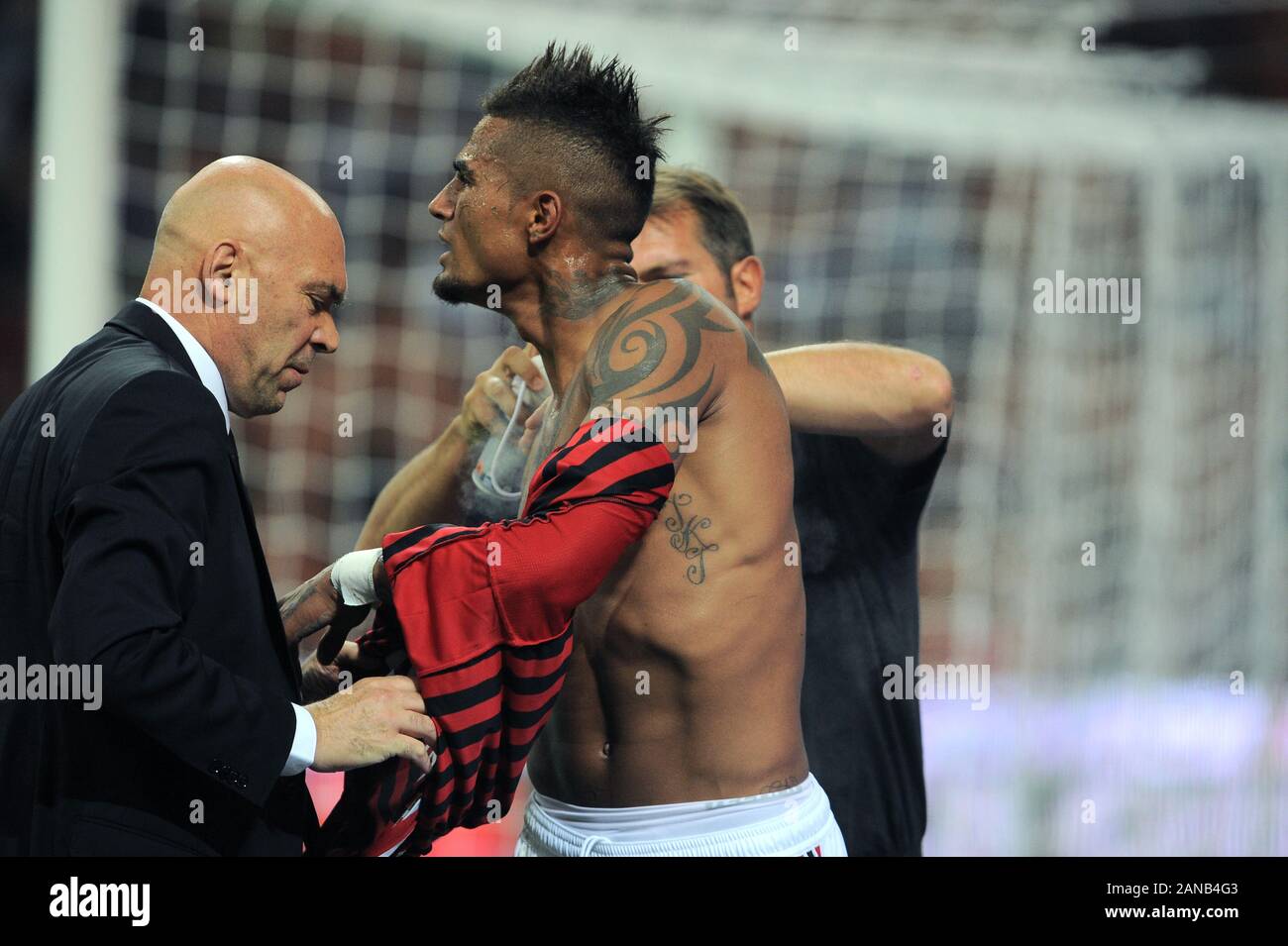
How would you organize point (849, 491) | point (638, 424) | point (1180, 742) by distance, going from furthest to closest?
point (1180, 742), point (849, 491), point (638, 424)

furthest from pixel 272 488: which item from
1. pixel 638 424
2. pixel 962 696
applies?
pixel 638 424

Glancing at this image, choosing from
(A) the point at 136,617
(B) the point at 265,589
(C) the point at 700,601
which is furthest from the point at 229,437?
(C) the point at 700,601

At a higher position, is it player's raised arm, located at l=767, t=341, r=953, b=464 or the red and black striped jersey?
player's raised arm, located at l=767, t=341, r=953, b=464

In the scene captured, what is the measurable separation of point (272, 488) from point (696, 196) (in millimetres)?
4521

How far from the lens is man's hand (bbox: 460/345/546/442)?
2785 millimetres

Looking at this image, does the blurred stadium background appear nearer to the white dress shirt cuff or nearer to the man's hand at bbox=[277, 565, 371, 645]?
the man's hand at bbox=[277, 565, 371, 645]

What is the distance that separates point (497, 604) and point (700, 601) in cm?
36

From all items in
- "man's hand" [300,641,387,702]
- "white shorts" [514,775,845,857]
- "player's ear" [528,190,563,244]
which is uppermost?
"player's ear" [528,190,563,244]

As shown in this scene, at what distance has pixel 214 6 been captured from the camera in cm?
537

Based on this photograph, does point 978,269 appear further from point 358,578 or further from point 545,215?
point 358,578

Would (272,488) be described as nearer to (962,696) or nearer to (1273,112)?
(962,696)

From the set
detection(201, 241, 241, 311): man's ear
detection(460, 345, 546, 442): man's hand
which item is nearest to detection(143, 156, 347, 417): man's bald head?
detection(201, 241, 241, 311): man's ear

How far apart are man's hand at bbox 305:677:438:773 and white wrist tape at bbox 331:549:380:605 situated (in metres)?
0.17

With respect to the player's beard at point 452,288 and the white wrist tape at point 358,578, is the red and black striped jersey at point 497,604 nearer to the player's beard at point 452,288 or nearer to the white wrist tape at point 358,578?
the white wrist tape at point 358,578
